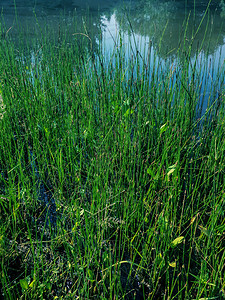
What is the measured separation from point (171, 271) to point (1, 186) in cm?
108

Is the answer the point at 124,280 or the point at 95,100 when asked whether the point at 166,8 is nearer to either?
the point at 95,100

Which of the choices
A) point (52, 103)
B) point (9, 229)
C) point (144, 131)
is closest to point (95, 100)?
point (52, 103)

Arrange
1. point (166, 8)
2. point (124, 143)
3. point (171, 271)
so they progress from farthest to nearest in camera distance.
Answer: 1. point (166, 8)
2. point (124, 143)
3. point (171, 271)

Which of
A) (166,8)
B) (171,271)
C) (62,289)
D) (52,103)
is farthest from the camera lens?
(166,8)

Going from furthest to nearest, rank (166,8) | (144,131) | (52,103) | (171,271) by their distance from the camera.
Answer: (166,8) → (52,103) → (144,131) → (171,271)

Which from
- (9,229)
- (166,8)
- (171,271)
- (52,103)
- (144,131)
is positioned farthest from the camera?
(166,8)

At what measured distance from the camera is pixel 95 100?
2133 millimetres

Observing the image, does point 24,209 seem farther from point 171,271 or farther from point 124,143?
point 171,271

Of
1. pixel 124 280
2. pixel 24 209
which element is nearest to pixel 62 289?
pixel 124 280

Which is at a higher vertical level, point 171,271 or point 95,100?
point 95,100

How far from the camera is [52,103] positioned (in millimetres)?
2117

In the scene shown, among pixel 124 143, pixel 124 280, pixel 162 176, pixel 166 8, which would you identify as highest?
pixel 166 8

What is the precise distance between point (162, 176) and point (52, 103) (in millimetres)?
1165

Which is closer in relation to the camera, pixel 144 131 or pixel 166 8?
pixel 144 131
